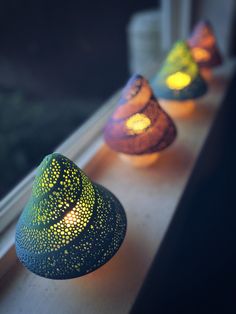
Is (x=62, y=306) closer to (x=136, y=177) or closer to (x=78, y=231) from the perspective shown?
(x=78, y=231)

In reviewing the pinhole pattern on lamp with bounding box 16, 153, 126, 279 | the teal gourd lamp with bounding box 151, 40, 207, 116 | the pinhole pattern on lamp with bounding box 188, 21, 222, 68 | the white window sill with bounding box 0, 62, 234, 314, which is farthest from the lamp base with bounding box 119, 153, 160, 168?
the pinhole pattern on lamp with bounding box 188, 21, 222, 68

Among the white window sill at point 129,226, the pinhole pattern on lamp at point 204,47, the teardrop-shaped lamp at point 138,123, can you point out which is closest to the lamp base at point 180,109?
the white window sill at point 129,226

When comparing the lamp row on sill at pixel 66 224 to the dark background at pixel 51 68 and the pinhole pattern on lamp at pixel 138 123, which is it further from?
the dark background at pixel 51 68

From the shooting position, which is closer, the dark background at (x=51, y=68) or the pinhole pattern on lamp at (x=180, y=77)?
the pinhole pattern on lamp at (x=180, y=77)

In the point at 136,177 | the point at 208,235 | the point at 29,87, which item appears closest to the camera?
the point at 136,177

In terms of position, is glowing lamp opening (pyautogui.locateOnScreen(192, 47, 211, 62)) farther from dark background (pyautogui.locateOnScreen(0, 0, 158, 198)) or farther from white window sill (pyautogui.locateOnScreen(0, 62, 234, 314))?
dark background (pyautogui.locateOnScreen(0, 0, 158, 198))

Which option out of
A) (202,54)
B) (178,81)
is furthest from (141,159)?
(202,54)

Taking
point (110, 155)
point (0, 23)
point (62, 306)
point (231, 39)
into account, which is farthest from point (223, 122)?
point (62, 306)
